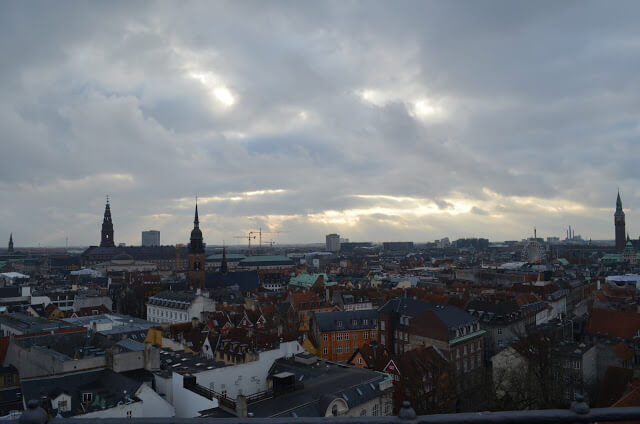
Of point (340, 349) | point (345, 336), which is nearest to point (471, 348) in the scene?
point (345, 336)

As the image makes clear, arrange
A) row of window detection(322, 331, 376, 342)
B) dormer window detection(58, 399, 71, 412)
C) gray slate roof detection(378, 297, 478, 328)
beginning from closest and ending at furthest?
dormer window detection(58, 399, 71, 412), gray slate roof detection(378, 297, 478, 328), row of window detection(322, 331, 376, 342)

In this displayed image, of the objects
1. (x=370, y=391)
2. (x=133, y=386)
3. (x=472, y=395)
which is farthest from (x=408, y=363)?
(x=133, y=386)

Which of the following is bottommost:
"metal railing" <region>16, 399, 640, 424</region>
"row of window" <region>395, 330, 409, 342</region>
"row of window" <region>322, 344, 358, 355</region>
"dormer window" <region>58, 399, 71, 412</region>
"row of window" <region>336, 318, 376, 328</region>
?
"row of window" <region>322, 344, 358, 355</region>

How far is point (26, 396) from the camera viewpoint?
1069 inches

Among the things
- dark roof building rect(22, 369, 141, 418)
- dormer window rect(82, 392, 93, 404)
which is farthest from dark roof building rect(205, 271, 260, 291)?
dormer window rect(82, 392, 93, 404)

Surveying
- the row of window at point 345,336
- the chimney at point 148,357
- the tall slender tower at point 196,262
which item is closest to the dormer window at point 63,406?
the chimney at point 148,357

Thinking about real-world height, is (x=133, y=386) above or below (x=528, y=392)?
above

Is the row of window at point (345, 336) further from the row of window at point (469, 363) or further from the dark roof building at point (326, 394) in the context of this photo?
the dark roof building at point (326, 394)

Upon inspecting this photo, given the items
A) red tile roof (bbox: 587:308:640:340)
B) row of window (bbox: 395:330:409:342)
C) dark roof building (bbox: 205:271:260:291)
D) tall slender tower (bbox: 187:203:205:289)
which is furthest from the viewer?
dark roof building (bbox: 205:271:260:291)

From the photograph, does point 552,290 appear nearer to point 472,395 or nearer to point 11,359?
point 472,395

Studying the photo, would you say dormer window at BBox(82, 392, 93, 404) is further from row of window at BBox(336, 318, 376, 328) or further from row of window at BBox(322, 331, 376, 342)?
row of window at BBox(336, 318, 376, 328)

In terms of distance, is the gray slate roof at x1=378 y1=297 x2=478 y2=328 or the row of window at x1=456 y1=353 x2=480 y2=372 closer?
the row of window at x1=456 y1=353 x2=480 y2=372

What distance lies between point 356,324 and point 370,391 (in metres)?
27.7

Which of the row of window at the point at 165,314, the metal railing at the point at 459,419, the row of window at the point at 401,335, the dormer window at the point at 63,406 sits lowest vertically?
the row of window at the point at 165,314
